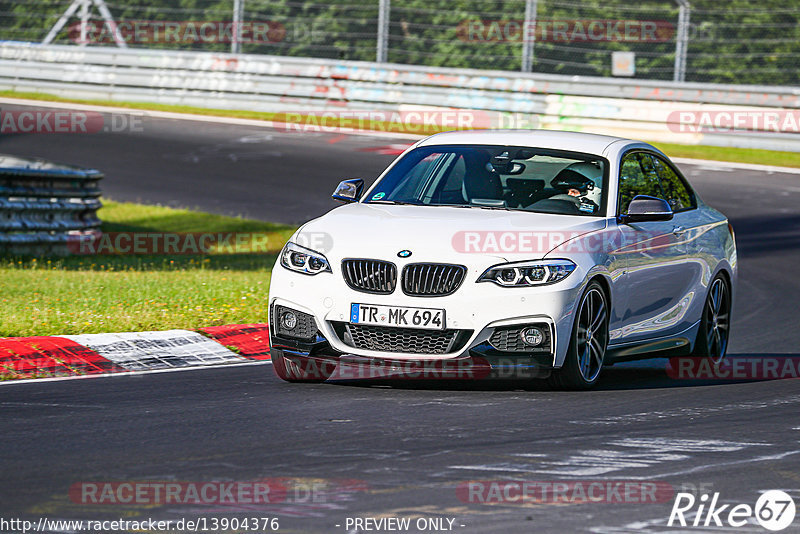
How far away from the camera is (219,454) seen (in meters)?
6.39

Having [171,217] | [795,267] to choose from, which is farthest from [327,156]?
[795,267]

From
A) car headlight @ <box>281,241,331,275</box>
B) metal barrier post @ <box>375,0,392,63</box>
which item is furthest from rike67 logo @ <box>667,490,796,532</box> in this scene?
metal barrier post @ <box>375,0,392,63</box>

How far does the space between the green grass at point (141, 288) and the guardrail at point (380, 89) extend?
30.7 feet

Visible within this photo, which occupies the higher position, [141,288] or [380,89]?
[380,89]

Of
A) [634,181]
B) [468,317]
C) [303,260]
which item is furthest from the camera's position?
[634,181]

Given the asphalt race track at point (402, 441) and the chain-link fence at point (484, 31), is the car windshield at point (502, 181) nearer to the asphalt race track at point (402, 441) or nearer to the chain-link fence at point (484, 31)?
the asphalt race track at point (402, 441)

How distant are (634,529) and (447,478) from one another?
98 centimetres

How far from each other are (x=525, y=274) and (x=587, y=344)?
71 centimetres

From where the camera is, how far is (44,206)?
635 inches

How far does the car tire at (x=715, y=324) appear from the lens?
1012 centimetres

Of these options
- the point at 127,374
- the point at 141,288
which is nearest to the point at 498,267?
the point at 127,374

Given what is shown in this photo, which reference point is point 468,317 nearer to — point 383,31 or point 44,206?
point 44,206

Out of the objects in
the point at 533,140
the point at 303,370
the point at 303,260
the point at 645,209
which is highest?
the point at 533,140

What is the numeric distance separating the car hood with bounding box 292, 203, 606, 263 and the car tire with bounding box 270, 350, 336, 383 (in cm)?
77
